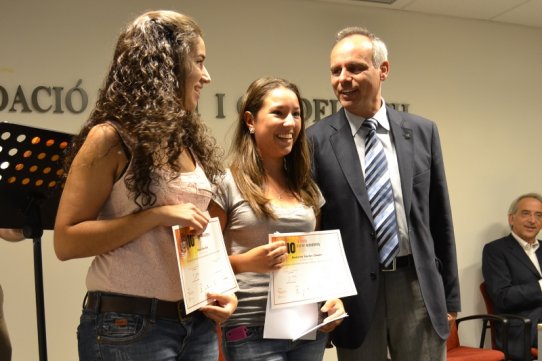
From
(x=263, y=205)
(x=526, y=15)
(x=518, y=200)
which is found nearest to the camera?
(x=263, y=205)

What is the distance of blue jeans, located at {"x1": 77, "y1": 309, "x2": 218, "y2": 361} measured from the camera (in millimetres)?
1496

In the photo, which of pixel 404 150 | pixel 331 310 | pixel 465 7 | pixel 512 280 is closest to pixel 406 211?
pixel 404 150

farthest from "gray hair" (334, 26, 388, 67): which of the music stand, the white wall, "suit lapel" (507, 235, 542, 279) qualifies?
"suit lapel" (507, 235, 542, 279)

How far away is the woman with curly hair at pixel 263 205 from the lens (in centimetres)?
205

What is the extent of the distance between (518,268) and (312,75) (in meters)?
2.32

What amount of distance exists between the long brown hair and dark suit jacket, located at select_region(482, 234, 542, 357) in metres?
3.20

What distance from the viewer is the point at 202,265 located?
66.4 inches

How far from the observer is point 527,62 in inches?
237

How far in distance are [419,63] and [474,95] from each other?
633 mm

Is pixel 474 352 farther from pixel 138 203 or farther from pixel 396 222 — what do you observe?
pixel 138 203

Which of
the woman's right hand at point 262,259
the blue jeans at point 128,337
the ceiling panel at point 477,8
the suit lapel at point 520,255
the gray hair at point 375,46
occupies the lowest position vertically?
the suit lapel at point 520,255

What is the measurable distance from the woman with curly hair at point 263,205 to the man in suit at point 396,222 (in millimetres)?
176

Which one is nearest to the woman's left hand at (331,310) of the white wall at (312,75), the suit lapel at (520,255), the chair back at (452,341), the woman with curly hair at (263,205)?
the woman with curly hair at (263,205)

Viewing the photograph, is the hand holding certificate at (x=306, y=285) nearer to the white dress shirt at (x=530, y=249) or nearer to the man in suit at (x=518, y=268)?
the man in suit at (x=518, y=268)
